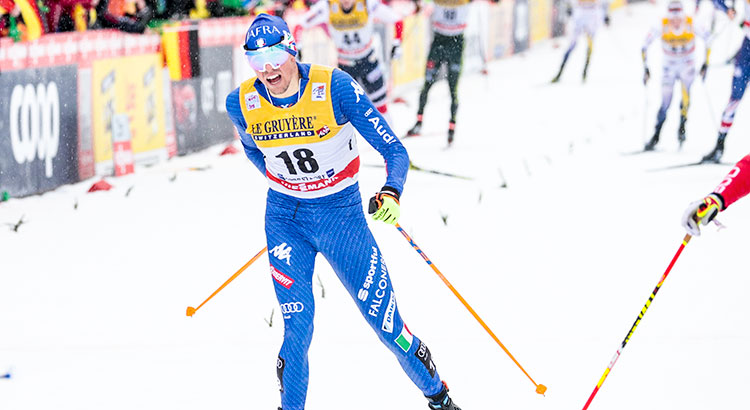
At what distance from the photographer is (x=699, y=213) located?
3.47m

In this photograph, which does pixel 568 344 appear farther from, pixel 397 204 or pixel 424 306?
pixel 397 204

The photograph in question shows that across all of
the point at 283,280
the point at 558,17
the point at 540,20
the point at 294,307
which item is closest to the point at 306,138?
the point at 283,280

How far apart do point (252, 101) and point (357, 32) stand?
261 inches

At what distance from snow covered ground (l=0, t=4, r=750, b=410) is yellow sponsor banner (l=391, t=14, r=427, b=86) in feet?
21.1

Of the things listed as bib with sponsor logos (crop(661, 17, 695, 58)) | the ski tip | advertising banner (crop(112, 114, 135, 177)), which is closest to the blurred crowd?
advertising banner (crop(112, 114, 135, 177))

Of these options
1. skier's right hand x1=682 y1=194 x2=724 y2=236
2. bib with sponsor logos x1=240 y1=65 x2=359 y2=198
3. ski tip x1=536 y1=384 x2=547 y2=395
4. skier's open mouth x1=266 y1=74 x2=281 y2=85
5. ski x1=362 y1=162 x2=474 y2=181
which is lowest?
ski x1=362 y1=162 x2=474 y2=181

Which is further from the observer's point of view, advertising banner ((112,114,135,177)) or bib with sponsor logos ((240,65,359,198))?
advertising banner ((112,114,135,177))

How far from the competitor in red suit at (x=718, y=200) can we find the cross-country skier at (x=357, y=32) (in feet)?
23.0

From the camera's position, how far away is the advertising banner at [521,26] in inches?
982

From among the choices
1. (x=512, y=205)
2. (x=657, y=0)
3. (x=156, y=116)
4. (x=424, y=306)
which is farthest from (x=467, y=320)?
(x=657, y=0)

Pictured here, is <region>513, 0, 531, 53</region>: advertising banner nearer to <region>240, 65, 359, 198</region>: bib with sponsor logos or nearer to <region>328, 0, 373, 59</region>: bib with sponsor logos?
<region>328, 0, 373, 59</region>: bib with sponsor logos

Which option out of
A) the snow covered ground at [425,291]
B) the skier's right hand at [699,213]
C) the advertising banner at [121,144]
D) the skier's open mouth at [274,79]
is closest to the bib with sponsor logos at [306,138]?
the skier's open mouth at [274,79]

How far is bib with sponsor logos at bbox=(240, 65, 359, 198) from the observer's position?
4059 mm

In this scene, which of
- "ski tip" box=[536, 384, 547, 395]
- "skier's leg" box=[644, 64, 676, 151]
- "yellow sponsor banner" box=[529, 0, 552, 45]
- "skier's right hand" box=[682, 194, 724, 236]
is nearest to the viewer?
"skier's right hand" box=[682, 194, 724, 236]
